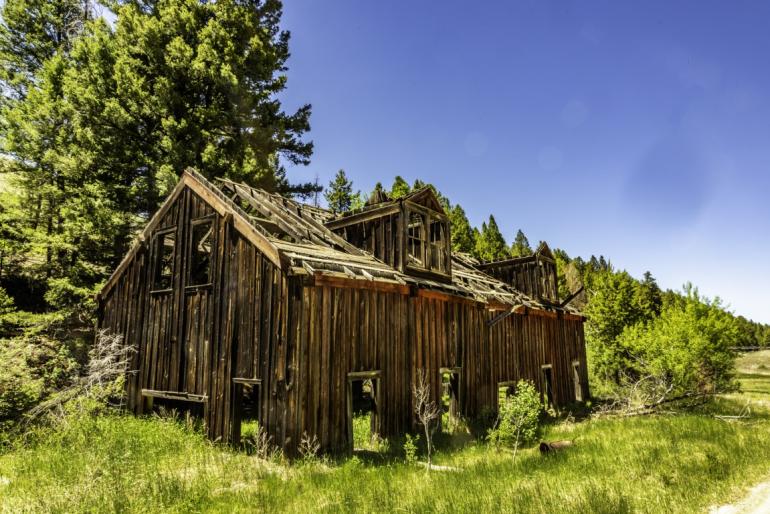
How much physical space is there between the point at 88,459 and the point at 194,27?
72.1 ft

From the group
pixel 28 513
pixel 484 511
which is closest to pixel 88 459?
pixel 28 513

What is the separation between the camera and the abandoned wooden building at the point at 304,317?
36.4 ft

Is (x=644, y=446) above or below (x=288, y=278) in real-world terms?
below

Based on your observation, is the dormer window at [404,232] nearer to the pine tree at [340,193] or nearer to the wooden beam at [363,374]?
the wooden beam at [363,374]

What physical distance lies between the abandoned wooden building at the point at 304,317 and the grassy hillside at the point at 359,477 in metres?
1.52

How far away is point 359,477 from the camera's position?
30.0 feet

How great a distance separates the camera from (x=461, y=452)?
12.0m

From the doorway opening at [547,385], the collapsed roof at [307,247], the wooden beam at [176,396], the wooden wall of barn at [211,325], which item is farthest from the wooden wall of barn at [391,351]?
the wooden beam at [176,396]

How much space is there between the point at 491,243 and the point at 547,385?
144 feet

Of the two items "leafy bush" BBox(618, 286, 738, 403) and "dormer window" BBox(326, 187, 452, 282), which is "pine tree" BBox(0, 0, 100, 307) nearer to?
"dormer window" BBox(326, 187, 452, 282)

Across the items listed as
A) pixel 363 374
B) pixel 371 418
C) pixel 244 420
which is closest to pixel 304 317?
pixel 363 374

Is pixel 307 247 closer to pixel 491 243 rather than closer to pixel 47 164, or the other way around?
pixel 47 164

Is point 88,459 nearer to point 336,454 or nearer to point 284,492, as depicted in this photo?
point 284,492

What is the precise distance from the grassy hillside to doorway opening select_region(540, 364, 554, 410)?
764cm
